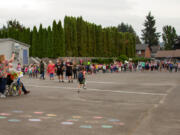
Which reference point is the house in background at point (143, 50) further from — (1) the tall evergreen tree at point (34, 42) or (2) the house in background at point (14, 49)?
(2) the house in background at point (14, 49)

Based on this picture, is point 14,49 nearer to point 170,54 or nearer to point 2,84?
point 2,84

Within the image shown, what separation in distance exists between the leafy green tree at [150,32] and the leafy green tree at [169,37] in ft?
27.3

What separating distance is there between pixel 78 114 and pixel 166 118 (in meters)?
2.25

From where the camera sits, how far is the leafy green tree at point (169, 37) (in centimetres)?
11131

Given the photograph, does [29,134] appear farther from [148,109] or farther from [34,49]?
[34,49]

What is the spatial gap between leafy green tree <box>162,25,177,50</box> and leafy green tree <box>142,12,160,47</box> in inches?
327

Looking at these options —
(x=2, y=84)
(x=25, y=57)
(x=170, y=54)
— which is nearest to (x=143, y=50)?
(x=170, y=54)

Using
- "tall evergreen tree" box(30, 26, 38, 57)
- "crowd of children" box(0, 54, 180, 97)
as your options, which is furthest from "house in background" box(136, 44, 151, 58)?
"tall evergreen tree" box(30, 26, 38, 57)

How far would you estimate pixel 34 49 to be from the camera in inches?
1655

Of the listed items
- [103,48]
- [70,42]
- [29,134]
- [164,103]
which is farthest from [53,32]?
[29,134]

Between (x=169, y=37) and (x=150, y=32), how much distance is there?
464 inches

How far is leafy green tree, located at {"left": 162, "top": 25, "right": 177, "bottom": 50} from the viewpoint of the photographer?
11131 centimetres

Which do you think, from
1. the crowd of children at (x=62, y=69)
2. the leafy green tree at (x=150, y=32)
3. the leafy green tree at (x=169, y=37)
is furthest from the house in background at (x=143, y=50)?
the crowd of children at (x=62, y=69)

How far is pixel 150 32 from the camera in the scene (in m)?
105
